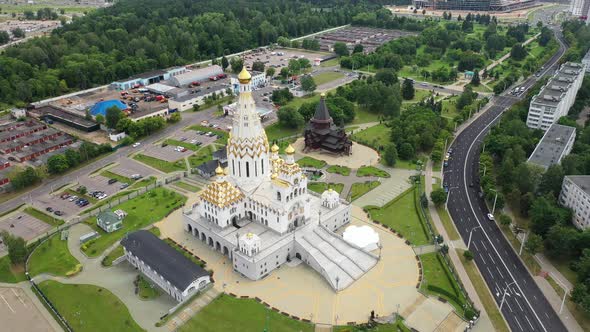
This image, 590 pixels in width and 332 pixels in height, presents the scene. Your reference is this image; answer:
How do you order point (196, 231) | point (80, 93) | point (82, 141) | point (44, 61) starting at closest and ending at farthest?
point (196, 231) < point (82, 141) < point (80, 93) < point (44, 61)

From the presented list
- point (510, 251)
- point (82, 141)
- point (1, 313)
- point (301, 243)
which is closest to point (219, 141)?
point (82, 141)

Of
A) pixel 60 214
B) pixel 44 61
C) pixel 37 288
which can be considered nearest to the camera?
pixel 37 288

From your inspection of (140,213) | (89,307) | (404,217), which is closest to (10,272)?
(89,307)

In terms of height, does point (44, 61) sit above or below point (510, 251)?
above

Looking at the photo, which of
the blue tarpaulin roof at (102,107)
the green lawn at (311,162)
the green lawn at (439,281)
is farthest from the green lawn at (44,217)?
the green lawn at (439,281)

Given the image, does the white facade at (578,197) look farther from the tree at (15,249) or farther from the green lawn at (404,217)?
the tree at (15,249)

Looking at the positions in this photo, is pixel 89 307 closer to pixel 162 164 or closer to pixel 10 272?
pixel 10 272

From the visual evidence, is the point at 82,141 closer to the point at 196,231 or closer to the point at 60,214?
the point at 60,214

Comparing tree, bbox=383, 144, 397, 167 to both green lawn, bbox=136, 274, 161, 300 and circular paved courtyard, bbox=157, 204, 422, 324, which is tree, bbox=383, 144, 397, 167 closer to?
circular paved courtyard, bbox=157, 204, 422, 324
